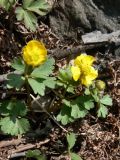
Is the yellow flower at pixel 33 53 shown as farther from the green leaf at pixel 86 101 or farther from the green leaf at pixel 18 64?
the green leaf at pixel 86 101

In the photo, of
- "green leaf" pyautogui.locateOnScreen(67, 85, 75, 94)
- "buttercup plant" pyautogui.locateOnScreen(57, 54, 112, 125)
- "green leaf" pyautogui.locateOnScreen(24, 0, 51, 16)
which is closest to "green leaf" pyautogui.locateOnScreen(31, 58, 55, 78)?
"buttercup plant" pyautogui.locateOnScreen(57, 54, 112, 125)

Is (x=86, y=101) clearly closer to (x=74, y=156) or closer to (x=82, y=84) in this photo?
(x=82, y=84)

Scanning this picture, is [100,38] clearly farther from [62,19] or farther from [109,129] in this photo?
[109,129]

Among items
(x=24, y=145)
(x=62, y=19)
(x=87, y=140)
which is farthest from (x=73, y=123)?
(x=62, y=19)

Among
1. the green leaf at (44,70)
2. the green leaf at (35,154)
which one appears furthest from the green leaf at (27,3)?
the green leaf at (35,154)

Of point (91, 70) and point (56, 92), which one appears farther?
point (56, 92)
